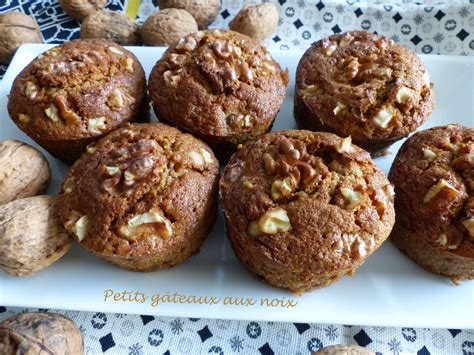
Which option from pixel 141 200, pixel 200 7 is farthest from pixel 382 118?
pixel 200 7

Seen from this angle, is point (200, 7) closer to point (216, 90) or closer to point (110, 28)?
point (110, 28)

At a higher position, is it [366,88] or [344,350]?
[366,88]

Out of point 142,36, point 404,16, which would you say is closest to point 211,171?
point 142,36

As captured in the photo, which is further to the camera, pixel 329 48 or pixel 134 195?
pixel 329 48

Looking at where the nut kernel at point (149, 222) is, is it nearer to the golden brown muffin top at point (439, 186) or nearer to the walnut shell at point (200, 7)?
the golden brown muffin top at point (439, 186)

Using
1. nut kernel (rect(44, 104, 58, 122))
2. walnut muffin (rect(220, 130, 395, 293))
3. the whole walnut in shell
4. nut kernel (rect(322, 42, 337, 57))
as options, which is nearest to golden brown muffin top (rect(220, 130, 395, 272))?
walnut muffin (rect(220, 130, 395, 293))

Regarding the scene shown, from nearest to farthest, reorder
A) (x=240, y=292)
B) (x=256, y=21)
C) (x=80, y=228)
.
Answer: (x=80, y=228)
(x=240, y=292)
(x=256, y=21)

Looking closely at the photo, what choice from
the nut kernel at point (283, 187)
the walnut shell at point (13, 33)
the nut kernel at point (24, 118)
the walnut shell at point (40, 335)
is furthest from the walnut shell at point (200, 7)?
the walnut shell at point (40, 335)

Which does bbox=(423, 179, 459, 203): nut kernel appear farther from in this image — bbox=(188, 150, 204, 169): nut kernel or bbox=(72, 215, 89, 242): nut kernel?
bbox=(72, 215, 89, 242): nut kernel
